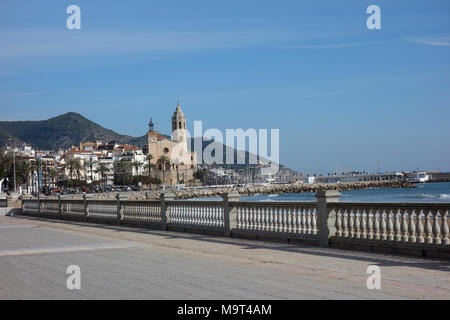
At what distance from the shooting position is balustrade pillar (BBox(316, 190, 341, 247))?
1478 centimetres

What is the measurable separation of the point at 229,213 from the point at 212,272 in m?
7.25

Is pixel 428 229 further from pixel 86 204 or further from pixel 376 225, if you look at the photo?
pixel 86 204

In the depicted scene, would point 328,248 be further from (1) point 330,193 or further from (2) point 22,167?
(2) point 22,167

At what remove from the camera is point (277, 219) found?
16672 mm

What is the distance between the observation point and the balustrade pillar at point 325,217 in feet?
48.5

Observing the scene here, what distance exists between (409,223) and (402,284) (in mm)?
3267

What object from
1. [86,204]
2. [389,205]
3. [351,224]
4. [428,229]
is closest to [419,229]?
[428,229]

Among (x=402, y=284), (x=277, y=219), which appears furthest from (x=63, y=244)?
(x=402, y=284)

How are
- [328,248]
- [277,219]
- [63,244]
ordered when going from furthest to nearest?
[63,244], [277,219], [328,248]

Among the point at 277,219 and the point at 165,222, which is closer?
the point at 277,219

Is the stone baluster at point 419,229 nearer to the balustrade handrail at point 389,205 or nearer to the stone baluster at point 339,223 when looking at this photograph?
the balustrade handrail at point 389,205

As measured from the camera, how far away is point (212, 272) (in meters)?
11.5
